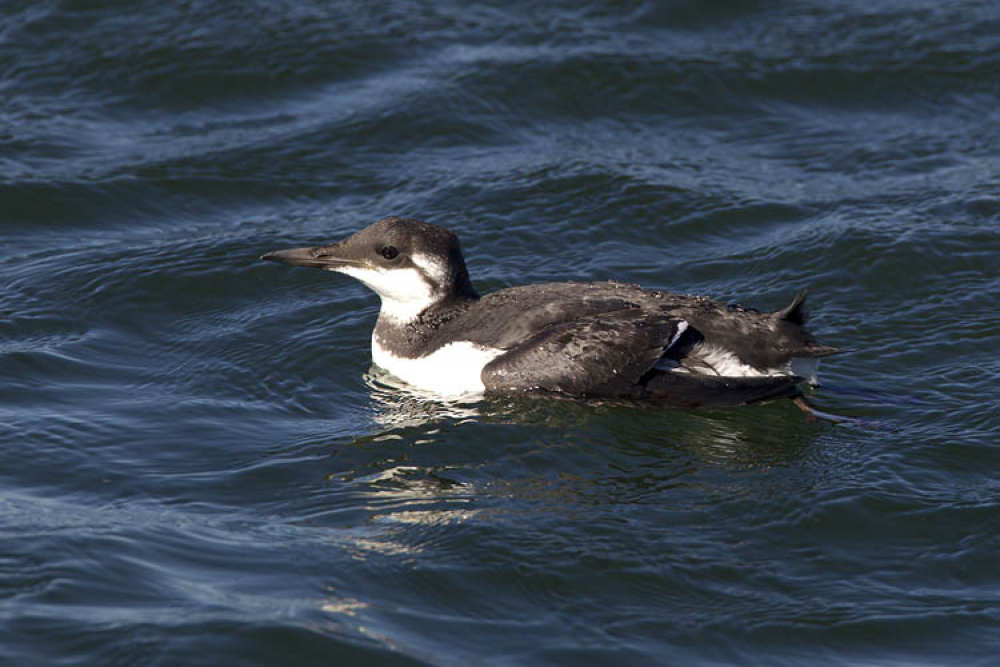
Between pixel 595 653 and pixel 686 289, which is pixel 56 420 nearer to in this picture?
pixel 595 653

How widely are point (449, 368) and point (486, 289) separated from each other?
6.43 feet

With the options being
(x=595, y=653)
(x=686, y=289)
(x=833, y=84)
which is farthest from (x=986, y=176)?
(x=595, y=653)

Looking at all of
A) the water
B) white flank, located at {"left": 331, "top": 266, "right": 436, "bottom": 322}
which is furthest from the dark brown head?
the water

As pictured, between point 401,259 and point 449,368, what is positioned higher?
point 401,259

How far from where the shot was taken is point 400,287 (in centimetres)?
868

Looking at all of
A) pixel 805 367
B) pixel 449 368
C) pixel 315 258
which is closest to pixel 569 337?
pixel 449 368

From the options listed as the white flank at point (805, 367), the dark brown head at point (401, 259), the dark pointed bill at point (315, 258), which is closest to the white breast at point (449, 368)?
the dark brown head at point (401, 259)

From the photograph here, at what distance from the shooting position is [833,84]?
13523 mm

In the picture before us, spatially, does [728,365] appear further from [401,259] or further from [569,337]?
[401,259]

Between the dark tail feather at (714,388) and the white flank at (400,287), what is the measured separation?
1.63 metres

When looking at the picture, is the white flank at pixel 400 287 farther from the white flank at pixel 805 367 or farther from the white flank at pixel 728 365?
the white flank at pixel 805 367

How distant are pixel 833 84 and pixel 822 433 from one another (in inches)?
254

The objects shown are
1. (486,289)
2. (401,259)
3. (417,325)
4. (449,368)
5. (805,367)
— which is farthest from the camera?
(486,289)

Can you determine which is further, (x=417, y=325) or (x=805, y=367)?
(x=417, y=325)
